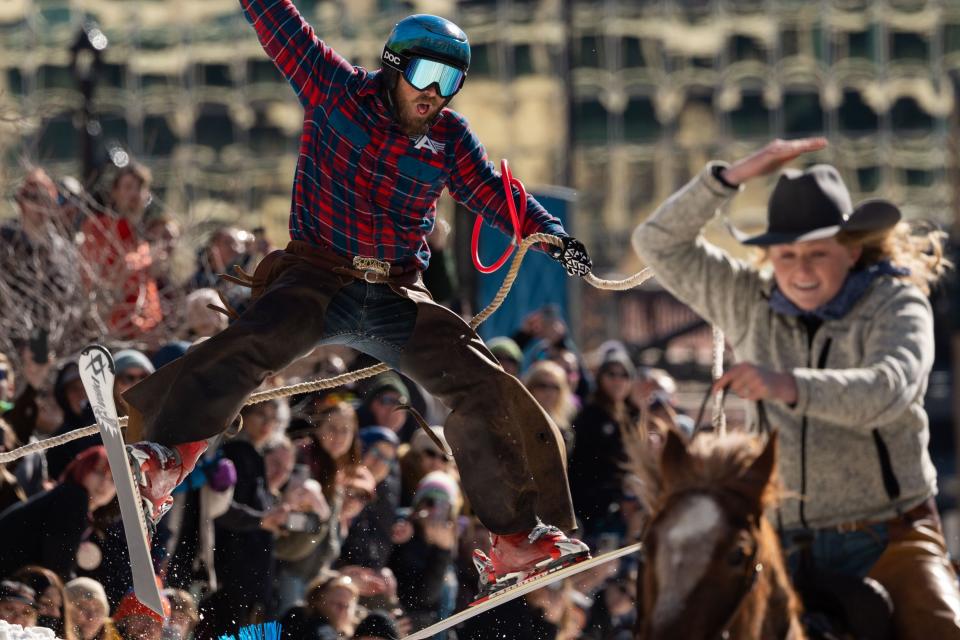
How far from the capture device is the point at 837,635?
191 inches

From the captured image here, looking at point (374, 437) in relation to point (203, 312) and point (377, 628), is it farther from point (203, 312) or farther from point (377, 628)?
point (377, 628)

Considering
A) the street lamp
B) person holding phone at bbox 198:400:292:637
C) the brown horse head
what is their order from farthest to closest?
1. the street lamp
2. person holding phone at bbox 198:400:292:637
3. the brown horse head

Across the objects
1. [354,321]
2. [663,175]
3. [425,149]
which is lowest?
[663,175]

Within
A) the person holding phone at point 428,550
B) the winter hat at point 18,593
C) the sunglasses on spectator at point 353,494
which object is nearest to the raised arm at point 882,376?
the winter hat at point 18,593

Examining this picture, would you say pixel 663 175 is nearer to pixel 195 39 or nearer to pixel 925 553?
pixel 195 39

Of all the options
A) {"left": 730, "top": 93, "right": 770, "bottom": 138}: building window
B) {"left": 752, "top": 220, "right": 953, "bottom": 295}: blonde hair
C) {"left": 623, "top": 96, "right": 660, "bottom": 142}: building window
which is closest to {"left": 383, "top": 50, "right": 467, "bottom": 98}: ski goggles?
{"left": 752, "top": 220, "right": 953, "bottom": 295}: blonde hair

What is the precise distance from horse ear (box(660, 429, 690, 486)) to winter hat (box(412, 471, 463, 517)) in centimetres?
397

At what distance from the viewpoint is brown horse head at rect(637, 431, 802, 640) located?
4.31 metres

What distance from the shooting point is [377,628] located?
705cm

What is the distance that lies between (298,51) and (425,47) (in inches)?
19.1

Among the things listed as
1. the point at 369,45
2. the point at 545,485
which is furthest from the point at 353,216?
the point at 369,45

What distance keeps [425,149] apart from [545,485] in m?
1.21

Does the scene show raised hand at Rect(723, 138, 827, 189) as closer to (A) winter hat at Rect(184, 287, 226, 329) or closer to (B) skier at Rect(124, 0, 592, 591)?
(B) skier at Rect(124, 0, 592, 591)

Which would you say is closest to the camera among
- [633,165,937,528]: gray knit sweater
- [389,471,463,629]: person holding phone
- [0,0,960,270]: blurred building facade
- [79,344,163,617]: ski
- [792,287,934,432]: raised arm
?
[792,287,934,432]: raised arm
